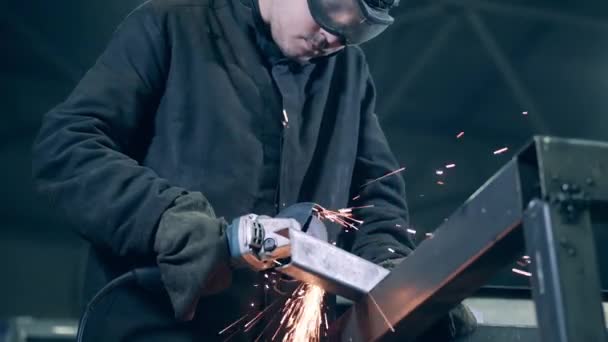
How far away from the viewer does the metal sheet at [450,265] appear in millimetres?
982

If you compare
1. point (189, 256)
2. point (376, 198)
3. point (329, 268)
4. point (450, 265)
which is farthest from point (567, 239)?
point (376, 198)

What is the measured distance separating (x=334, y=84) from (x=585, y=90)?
3495 mm

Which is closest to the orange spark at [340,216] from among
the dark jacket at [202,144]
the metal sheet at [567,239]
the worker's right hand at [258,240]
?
the dark jacket at [202,144]

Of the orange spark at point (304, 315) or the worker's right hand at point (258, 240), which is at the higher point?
the worker's right hand at point (258, 240)

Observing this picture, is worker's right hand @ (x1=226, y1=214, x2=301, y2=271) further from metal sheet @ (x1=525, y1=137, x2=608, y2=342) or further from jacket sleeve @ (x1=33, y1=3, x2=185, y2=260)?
metal sheet @ (x1=525, y1=137, x2=608, y2=342)

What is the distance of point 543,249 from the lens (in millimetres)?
908

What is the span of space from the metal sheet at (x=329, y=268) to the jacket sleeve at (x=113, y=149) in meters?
0.30

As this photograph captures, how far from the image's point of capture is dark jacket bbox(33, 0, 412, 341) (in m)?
1.49


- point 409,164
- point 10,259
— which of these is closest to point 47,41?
point 10,259

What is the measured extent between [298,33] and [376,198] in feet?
1.54

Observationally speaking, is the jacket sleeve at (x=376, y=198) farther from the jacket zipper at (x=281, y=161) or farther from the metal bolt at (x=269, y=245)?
the metal bolt at (x=269, y=245)

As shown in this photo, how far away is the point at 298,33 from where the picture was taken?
1738 millimetres

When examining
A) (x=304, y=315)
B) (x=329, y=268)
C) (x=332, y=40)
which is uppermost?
(x=332, y=40)

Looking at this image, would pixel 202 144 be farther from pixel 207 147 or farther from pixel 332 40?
pixel 332 40
